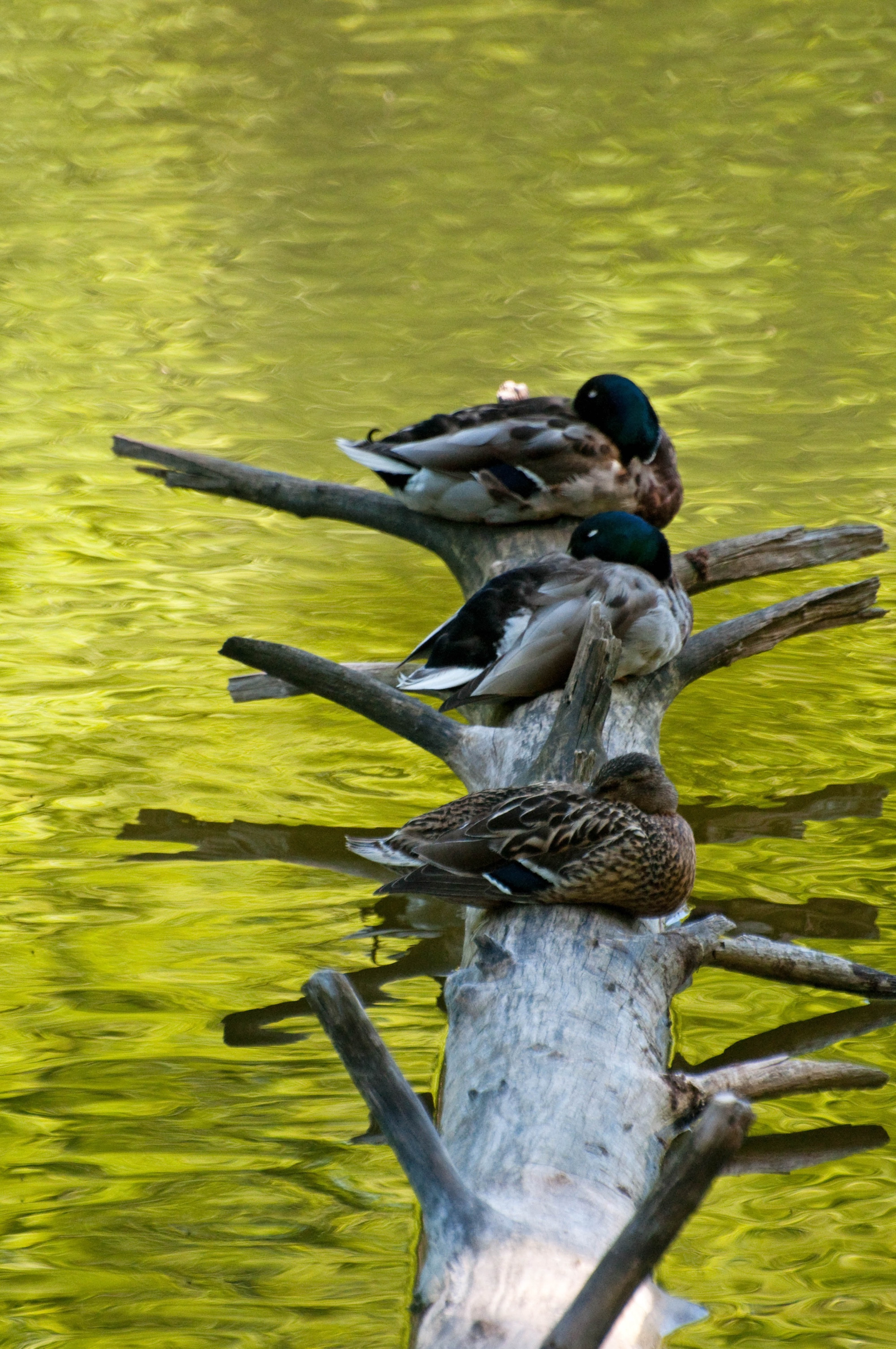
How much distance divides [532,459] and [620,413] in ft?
1.21

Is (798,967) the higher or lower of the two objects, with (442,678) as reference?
lower

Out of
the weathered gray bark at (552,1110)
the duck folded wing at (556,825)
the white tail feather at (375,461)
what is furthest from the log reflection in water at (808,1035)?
the white tail feather at (375,461)

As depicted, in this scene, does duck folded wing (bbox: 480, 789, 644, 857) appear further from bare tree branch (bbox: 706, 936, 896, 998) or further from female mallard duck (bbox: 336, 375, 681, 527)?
female mallard duck (bbox: 336, 375, 681, 527)

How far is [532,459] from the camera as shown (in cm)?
566

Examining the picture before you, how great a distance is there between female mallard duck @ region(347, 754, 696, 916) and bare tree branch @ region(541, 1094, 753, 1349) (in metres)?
1.33

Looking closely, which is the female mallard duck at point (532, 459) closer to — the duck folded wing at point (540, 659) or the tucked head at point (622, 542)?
the tucked head at point (622, 542)

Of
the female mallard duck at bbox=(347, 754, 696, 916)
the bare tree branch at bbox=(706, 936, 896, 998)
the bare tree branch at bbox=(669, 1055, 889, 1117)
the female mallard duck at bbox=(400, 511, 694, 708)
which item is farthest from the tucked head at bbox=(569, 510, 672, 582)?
the bare tree branch at bbox=(669, 1055, 889, 1117)

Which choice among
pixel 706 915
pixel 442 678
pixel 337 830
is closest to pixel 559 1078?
pixel 706 915

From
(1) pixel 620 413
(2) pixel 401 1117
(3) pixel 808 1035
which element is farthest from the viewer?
(1) pixel 620 413

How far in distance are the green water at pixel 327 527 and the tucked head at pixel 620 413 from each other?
1012 millimetres

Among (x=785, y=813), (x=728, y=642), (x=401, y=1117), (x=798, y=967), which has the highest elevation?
(x=401, y=1117)

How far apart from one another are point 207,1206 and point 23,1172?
0.41 m

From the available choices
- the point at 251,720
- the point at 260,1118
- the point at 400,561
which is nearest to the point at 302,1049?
the point at 260,1118

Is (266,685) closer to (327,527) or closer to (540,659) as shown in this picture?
(540,659)
